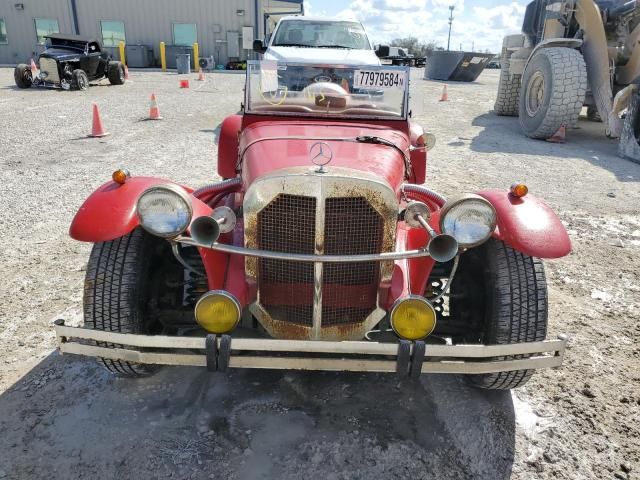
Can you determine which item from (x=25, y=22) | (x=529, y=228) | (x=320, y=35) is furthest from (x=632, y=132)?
(x=25, y=22)

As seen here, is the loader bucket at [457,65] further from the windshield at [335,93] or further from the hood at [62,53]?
the windshield at [335,93]

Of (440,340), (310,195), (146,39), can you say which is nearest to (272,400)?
(440,340)

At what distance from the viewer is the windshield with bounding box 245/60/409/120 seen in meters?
3.51

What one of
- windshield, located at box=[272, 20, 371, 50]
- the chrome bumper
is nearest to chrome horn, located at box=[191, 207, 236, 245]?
the chrome bumper

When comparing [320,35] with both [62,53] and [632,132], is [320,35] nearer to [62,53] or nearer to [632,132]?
[632,132]

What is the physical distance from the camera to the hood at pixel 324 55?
720 centimetres

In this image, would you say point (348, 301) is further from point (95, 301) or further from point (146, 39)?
point (146, 39)

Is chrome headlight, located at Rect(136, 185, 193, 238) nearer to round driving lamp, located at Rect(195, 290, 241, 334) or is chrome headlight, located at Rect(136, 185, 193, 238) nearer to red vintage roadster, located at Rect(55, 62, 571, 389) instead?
red vintage roadster, located at Rect(55, 62, 571, 389)

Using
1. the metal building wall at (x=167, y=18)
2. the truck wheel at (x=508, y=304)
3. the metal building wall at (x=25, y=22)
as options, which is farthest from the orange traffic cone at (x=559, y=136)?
the metal building wall at (x=25, y=22)

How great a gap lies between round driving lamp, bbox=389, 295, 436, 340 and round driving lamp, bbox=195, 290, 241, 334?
710 millimetres

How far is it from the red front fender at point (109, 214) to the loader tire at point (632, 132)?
779cm

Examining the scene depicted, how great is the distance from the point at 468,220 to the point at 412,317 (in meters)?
0.51

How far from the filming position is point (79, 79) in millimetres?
14500

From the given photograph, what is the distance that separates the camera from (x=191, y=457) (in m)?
2.24
